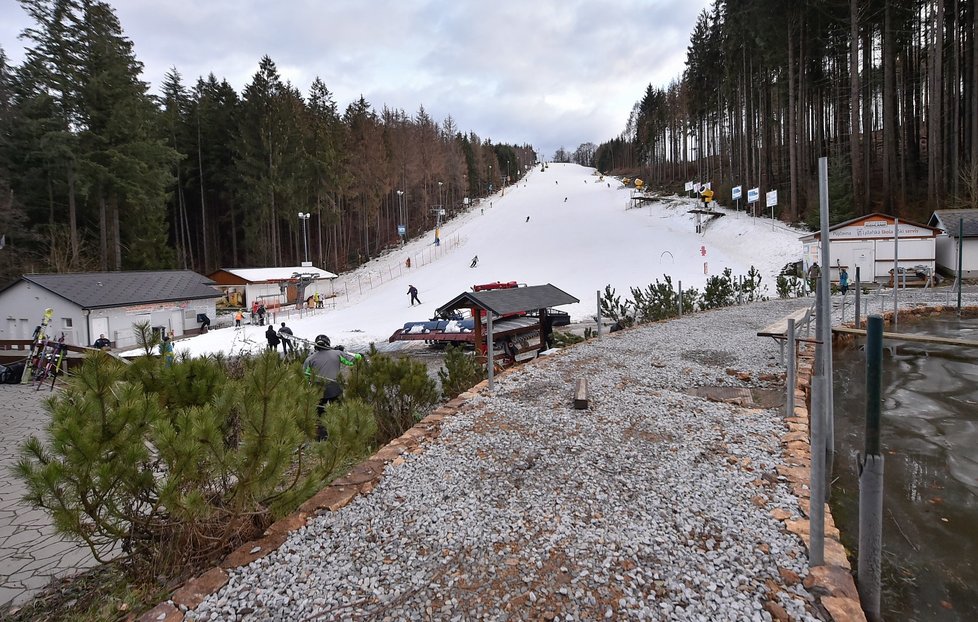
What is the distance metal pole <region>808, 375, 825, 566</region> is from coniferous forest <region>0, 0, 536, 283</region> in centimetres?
3593

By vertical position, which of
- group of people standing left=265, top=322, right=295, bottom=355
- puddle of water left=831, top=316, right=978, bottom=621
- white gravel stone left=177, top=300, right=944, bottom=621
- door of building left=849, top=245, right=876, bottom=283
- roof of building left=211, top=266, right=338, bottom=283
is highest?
roof of building left=211, top=266, right=338, bottom=283

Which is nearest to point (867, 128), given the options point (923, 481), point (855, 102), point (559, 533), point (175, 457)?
point (855, 102)

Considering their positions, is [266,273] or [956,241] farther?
[266,273]

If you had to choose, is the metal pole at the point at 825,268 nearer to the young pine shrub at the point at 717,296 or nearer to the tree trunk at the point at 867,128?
the young pine shrub at the point at 717,296

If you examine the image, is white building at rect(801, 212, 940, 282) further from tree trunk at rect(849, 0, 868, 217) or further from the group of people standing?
the group of people standing

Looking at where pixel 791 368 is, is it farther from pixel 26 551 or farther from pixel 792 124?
pixel 792 124

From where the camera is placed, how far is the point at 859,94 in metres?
30.0

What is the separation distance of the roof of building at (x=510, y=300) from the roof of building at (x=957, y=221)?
18448 millimetres

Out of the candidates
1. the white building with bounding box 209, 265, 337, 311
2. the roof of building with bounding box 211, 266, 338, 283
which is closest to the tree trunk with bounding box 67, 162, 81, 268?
the white building with bounding box 209, 265, 337, 311

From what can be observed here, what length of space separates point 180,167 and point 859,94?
51.5 m

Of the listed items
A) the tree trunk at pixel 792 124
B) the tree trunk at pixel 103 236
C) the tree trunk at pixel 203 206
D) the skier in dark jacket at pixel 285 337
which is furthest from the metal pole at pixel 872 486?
the tree trunk at pixel 203 206

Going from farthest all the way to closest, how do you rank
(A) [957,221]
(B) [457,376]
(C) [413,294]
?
1. (C) [413,294]
2. (A) [957,221]
3. (B) [457,376]

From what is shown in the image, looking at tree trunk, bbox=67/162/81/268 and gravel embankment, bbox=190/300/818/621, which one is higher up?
tree trunk, bbox=67/162/81/268

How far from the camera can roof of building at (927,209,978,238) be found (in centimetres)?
2047
